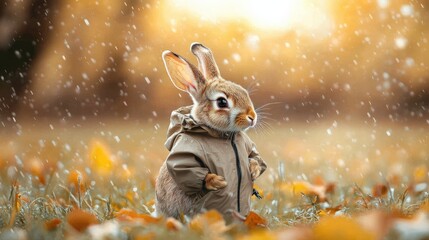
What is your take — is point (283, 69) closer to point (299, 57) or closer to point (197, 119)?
point (299, 57)

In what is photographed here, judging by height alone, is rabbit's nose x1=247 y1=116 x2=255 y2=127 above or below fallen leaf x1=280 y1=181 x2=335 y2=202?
below

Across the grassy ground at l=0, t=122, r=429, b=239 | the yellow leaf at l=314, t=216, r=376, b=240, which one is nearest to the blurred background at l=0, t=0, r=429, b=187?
the grassy ground at l=0, t=122, r=429, b=239

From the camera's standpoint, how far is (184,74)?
2.86 m

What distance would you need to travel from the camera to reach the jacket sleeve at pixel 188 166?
2594 millimetres

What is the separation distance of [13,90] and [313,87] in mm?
3990

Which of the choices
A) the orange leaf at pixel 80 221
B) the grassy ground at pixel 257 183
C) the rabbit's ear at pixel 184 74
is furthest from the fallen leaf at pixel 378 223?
the rabbit's ear at pixel 184 74

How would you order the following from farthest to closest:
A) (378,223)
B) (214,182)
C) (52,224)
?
(214,182), (52,224), (378,223)

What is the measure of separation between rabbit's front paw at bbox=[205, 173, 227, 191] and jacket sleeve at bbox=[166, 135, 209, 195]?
0.02m

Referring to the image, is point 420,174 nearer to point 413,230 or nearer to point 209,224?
point 209,224

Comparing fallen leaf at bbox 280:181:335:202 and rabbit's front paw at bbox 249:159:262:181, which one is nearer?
rabbit's front paw at bbox 249:159:262:181

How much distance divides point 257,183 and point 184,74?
184cm

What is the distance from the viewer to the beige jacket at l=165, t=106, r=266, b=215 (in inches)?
103

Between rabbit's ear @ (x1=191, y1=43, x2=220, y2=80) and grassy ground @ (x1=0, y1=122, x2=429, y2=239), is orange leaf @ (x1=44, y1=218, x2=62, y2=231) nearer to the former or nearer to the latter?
grassy ground @ (x1=0, y1=122, x2=429, y2=239)

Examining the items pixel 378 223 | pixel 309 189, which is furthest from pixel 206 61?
pixel 378 223
